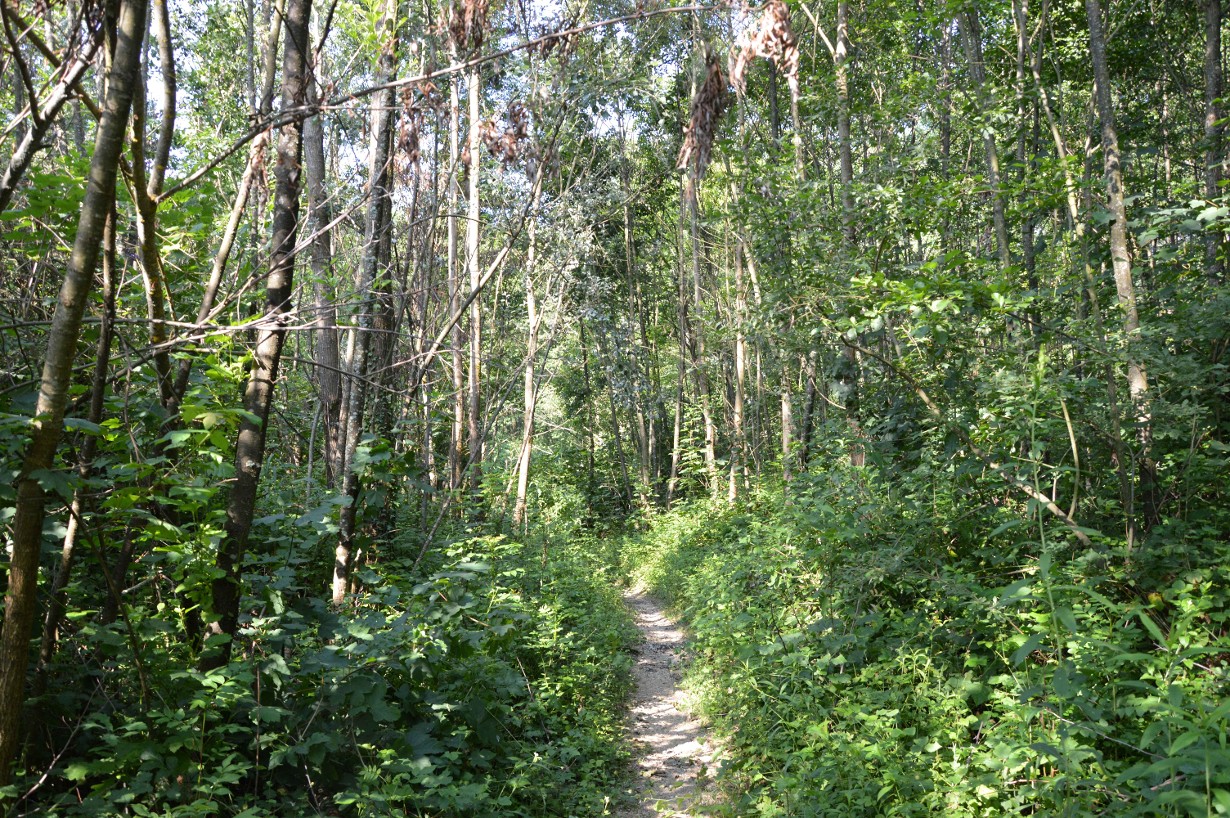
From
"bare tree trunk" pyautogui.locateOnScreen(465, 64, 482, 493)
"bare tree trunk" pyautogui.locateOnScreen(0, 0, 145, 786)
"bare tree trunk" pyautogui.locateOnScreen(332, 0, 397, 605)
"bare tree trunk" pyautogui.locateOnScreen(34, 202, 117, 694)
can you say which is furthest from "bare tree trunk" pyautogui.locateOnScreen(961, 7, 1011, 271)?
"bare tree trunk" pyautogui.locateOnScreen(34, 202, 117, 694)

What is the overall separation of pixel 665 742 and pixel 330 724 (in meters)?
3.44

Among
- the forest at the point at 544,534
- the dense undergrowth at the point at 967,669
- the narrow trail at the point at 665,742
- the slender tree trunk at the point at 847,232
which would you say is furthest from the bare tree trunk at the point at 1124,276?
the narrow trail at the point at 665,742

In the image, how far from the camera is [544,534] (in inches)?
380

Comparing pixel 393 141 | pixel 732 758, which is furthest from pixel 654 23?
pixel 732 758

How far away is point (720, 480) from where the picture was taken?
16.0 meters

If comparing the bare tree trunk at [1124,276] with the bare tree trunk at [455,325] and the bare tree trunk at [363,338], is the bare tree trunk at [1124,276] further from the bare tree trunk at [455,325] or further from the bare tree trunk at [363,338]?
the bare tree trunk at [455,325]

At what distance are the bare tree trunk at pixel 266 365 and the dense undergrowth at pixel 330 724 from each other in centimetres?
21

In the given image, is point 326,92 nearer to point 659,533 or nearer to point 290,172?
point 290,172

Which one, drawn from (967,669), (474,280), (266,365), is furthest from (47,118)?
(474,280)

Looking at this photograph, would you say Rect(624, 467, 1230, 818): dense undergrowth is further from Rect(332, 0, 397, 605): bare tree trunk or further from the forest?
Rect(332, 0, 397, 605): bare tree trunk

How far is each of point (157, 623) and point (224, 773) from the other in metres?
0.68

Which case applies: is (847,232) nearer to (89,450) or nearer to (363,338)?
(363,338)

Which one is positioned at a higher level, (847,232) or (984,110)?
(984,110)

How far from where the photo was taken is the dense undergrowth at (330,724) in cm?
290
